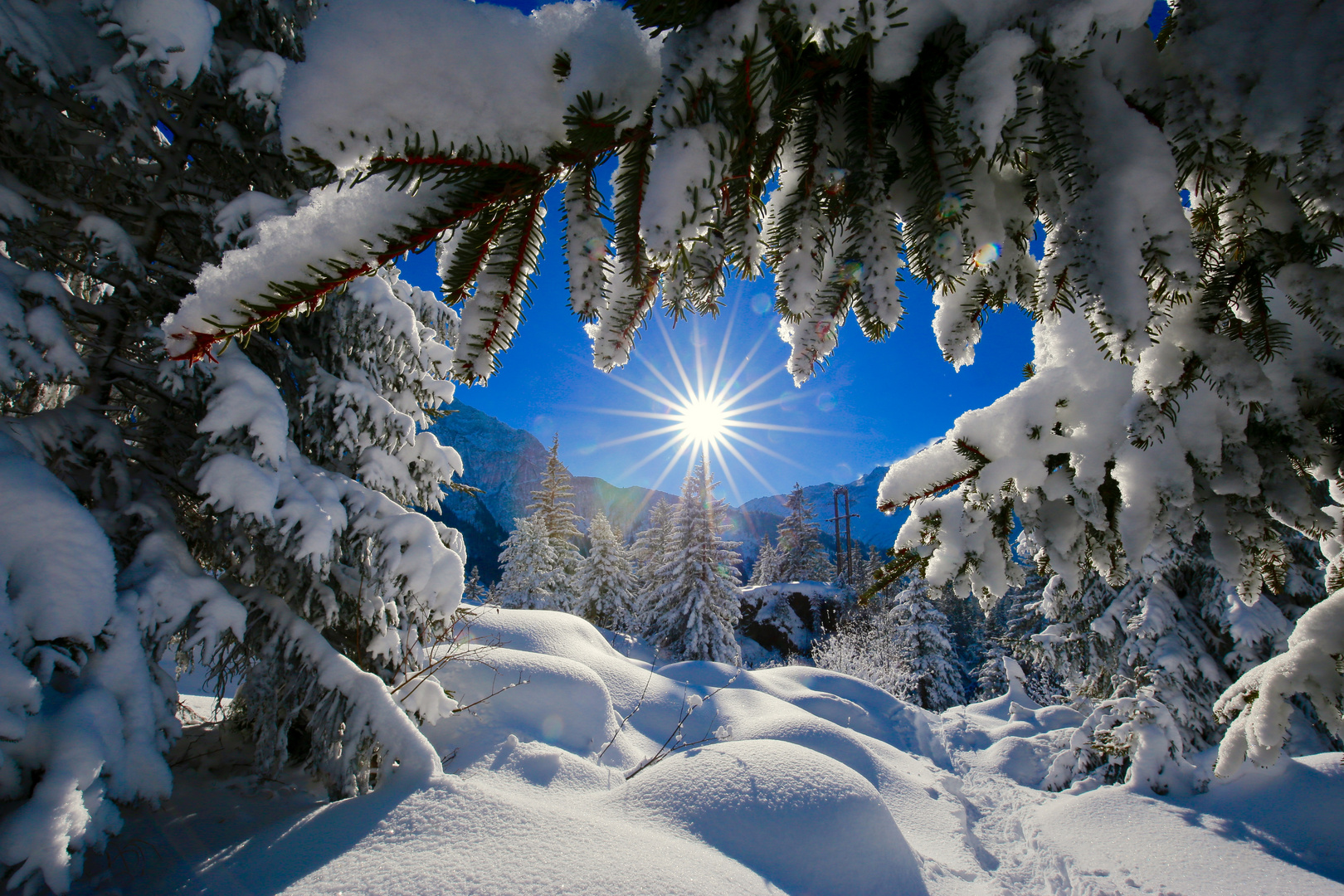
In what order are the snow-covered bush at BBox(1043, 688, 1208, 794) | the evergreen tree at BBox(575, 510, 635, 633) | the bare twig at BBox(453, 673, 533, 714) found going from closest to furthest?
the bare twig at BBox(453, 673, 533, 714), the snow-covered bush at BBox(1043, 688, 1208, 794), the evergreen tree at BBox(575, 510, 635, 633)

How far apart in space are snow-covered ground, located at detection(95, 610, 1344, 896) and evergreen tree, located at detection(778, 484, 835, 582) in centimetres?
2495

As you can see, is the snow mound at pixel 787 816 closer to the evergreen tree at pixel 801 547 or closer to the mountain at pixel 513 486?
the evergreen tree at pixel 801 547

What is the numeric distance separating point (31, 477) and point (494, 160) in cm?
347

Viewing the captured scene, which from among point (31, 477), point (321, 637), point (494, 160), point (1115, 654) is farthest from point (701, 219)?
point (1115, 654)

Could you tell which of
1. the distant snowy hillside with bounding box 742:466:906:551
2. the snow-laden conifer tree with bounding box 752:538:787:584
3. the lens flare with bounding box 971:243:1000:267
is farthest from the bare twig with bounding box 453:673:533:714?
the distant snowy hillside with bounding box 742:466:906:551

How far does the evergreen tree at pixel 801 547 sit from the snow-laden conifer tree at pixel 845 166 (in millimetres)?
30977

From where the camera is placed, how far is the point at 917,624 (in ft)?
65.5

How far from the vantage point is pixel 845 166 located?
89 centimetres

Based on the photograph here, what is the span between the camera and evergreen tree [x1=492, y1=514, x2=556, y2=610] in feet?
67.6

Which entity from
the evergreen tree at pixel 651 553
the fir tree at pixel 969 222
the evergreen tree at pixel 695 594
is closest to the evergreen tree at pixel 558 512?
the evergreen tree at pixel 651 553

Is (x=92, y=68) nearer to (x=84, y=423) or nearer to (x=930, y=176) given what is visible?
(x=84, y=423)

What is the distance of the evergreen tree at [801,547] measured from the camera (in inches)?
1228

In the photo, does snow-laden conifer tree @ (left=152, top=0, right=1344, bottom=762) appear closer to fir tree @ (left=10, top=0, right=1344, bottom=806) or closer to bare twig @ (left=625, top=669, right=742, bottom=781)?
fir tree @ (left=10, top=0, right=1344, bottom=806)

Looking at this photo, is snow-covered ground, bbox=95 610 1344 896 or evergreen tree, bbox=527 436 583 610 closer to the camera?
snow-covered ground, bbox=95 610 1344 896
